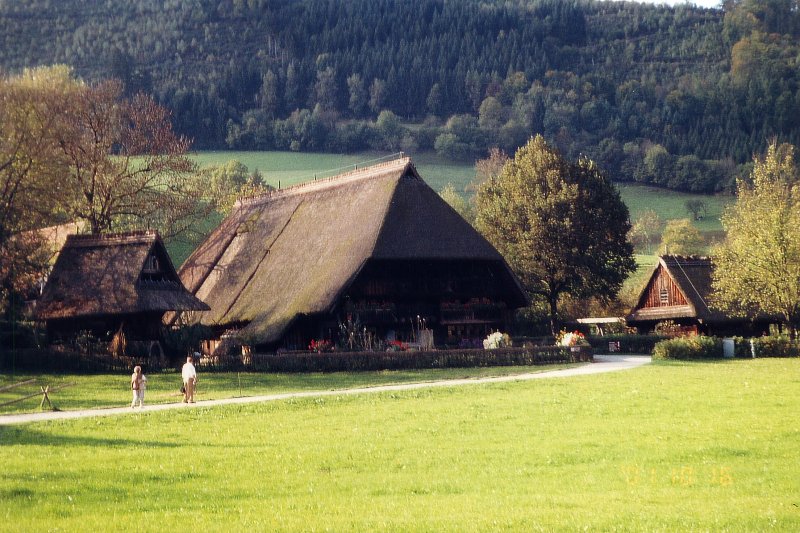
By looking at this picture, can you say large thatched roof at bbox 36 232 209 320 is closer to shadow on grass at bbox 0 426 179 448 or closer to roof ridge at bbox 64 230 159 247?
roof ridge at bbox 64 230 159 247

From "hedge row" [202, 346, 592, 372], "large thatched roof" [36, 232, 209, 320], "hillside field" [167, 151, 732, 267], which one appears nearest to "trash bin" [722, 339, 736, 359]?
"hedge row" [202, 346, 592, 372]

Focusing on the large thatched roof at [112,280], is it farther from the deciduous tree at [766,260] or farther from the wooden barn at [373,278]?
the deciduous tree at [766,260]

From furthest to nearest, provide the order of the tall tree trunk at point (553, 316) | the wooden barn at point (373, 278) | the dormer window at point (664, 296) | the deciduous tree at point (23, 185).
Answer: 1. the tall tree trunk at point (553, 316)
2. the dormer window at point (664, 296)
3. the wooden barn at point (373, 278)
4. the deciduous tree at point (23, 185)

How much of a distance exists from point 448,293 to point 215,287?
1418 cm

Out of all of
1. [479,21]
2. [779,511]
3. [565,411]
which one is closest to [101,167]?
[565,411]

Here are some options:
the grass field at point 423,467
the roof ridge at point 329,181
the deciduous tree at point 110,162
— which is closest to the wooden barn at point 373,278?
the roof ridge at point 329,181

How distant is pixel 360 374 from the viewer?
4259 centimetres

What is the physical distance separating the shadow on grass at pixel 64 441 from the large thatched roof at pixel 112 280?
23096mm

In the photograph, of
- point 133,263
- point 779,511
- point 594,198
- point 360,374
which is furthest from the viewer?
point 594,198

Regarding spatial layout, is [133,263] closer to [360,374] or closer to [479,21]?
[360,374]

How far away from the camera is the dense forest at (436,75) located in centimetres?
14500

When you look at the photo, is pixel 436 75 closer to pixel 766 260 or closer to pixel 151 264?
pixel 766 260

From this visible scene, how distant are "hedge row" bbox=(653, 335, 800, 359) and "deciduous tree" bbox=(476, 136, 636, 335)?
16121 mm

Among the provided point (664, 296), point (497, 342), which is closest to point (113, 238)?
point (497, 342)
